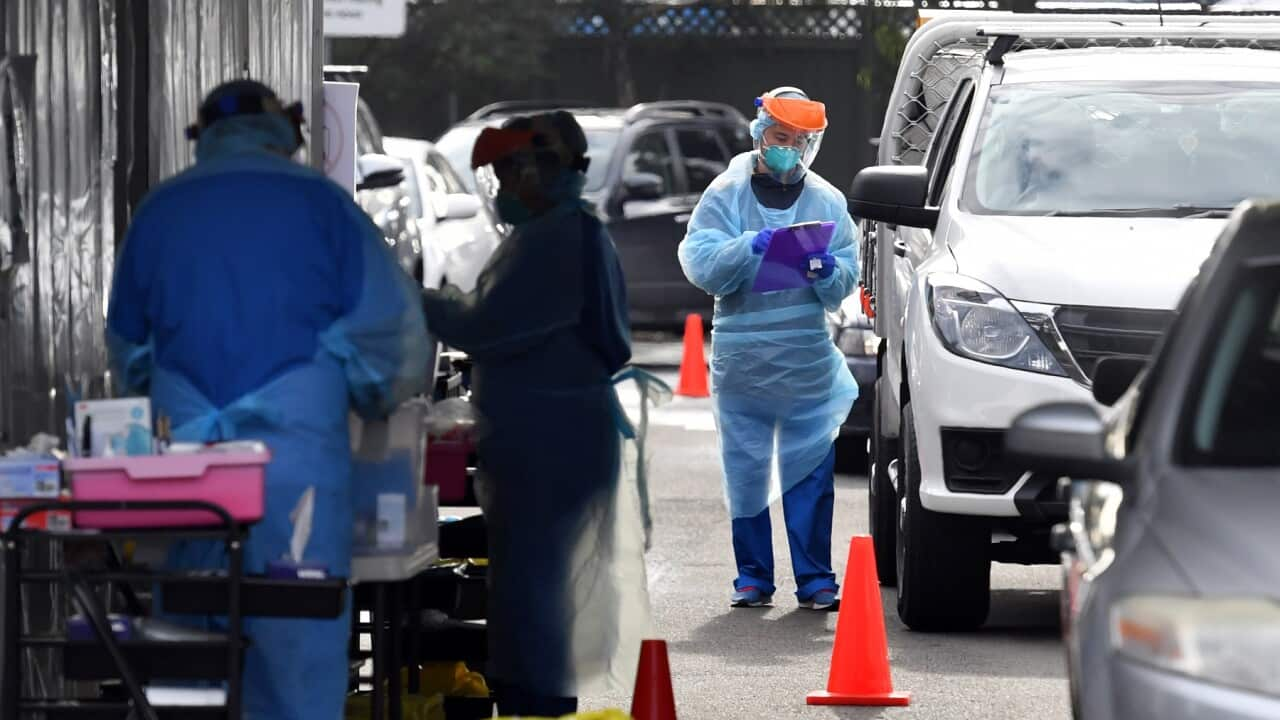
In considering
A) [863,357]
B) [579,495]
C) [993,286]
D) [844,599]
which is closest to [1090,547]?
[579,495]

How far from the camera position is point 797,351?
10195 mm

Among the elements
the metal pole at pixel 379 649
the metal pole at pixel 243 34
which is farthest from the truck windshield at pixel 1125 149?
the metal pole at pixel 379 649

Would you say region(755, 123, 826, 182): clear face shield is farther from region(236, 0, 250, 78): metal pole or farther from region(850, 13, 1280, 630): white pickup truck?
region(236, 0, 250, 78): metal pole

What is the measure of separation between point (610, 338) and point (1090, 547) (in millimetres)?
1784

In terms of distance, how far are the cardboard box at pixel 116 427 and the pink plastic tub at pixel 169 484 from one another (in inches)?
4.2

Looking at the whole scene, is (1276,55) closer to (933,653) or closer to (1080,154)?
(1080,154)

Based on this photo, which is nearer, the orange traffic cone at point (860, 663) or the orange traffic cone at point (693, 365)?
the orange traffic cone at point (860, 663)

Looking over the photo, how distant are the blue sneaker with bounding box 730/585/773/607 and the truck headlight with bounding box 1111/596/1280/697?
541 cm

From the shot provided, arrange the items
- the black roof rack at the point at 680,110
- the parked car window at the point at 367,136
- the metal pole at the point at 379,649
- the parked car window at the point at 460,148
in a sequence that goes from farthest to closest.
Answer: the black roof rack at the point at 680,110 < the parked car window at the point at 460,148 < the parked car window at the point at 367,136 < the metal pole at the point at 379,649

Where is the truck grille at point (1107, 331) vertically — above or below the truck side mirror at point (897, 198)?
below

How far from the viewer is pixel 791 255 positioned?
33.1 ft

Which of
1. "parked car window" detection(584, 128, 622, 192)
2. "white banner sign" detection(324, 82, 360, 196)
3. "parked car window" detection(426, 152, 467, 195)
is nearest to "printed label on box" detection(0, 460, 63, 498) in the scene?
"white banner sign" detection(324, 82, 360, 196)

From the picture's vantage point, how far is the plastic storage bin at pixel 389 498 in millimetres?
5984

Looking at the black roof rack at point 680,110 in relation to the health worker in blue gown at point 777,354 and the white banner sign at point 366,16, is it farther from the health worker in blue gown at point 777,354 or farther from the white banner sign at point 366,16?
the health worker in blue gown at point 777,354
